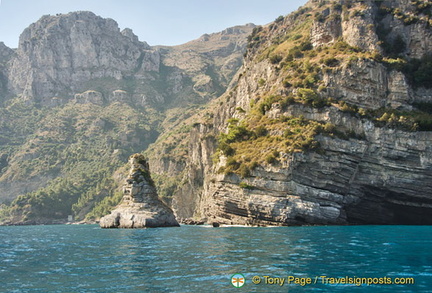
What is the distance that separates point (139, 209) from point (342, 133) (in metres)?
40.4

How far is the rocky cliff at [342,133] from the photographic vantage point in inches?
2432

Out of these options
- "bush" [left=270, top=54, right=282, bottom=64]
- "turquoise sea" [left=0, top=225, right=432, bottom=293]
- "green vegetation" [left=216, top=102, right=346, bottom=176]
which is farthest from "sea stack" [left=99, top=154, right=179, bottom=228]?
"bush" [left=270, top=54, right=282, bottom=64]

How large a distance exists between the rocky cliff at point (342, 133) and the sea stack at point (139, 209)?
31.4 feet

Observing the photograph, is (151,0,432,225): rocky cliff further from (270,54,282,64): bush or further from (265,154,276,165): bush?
(270,54,282,64): bush

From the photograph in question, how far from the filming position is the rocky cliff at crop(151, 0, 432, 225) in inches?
2432

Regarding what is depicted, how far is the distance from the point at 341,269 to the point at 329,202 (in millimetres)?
42712

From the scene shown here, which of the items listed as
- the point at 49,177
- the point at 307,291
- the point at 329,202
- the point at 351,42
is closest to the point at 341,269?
the point at 307,291

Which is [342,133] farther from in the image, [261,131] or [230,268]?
[230,268]

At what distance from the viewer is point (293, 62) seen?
85.2 m

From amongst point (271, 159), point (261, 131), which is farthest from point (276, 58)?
point (271, 159)

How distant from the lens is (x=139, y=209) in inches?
2879

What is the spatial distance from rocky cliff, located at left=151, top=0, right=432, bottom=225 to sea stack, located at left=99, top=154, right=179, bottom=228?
9.58m

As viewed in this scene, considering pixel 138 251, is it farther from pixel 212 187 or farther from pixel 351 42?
pixel 351 42

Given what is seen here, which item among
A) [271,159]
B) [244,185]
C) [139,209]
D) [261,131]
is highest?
[261,131]
